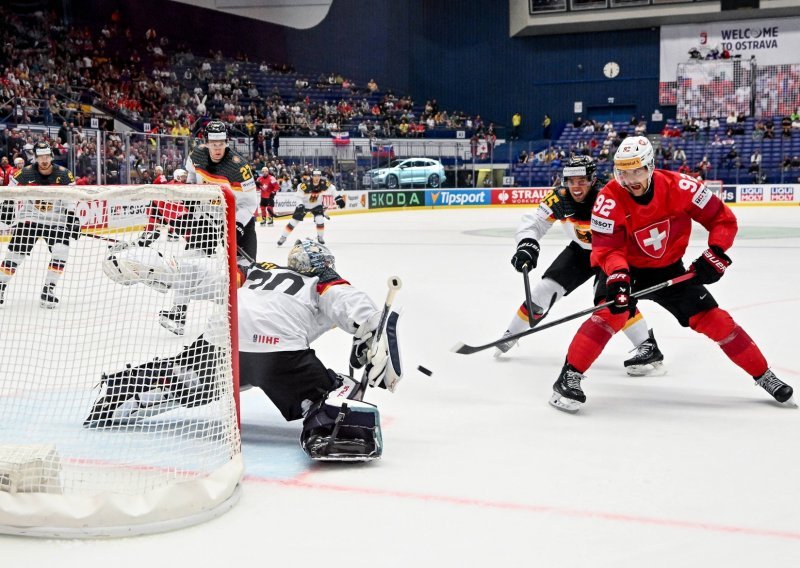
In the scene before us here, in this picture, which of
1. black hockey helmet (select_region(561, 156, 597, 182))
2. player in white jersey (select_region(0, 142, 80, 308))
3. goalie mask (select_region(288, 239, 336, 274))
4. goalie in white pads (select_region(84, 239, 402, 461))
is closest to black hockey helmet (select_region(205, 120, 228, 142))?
player in white jersey (select_region(0, 142, 80, 308))

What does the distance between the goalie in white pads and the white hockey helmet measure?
141cm

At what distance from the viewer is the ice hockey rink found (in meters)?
2.44

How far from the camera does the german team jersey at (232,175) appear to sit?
5.70 metres

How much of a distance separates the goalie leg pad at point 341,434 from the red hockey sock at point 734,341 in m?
1.71

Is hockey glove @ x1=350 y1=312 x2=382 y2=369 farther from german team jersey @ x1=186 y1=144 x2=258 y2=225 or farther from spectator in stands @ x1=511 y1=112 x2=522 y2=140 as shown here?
spectator in stands @ x1=511 y1=112 x2=522 y2=140

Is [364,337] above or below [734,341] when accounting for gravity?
above

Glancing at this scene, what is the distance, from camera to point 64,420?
11.6 ft

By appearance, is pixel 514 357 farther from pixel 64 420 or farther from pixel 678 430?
pixel 64 420

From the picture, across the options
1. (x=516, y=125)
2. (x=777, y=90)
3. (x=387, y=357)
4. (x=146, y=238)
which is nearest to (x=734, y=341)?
(x=387, y=357)

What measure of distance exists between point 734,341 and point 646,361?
796 mm

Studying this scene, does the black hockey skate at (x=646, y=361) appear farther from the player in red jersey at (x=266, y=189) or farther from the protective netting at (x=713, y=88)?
the protective netting at (x=713, y=88)

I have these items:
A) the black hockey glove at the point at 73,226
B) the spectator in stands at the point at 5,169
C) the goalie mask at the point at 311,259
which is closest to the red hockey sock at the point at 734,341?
the goalie mask at the point at 311,259

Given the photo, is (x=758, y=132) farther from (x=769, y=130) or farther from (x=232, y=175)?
(x=232, y=175)

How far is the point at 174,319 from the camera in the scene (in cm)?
397
